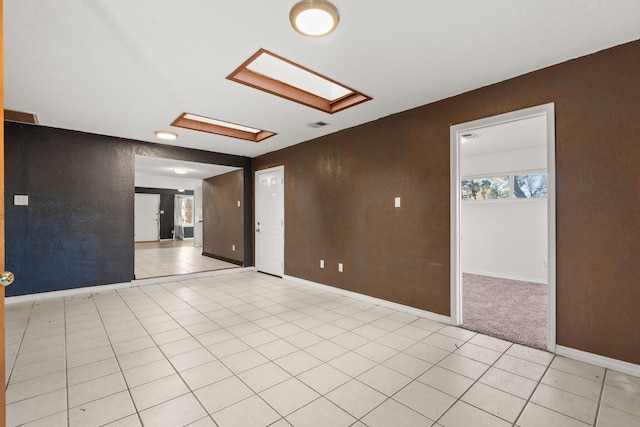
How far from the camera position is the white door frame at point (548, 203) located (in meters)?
2.64

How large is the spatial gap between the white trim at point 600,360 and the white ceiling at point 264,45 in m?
2.56

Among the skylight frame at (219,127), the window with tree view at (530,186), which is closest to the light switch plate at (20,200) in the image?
the skylight frame at (219,127)

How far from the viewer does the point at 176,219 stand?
13.9m

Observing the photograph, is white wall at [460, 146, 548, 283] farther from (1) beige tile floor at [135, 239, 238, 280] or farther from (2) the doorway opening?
(1) beige tile floor at [135, 239, 238, 280]

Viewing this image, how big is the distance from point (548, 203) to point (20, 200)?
666 centimetres

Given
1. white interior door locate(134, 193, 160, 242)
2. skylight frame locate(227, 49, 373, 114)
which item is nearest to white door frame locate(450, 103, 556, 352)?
skylight frame locate(227, 49, 373, 114)

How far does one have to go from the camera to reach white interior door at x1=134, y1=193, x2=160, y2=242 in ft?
41.0

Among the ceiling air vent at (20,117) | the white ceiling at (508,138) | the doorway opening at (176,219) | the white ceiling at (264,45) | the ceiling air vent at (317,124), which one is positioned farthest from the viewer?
the doorway opening at (176,219)

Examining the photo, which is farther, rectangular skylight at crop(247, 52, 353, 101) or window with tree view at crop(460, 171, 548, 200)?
window with tree view at crop(460, 171, 548, 200)

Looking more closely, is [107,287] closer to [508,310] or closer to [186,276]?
[186,276]

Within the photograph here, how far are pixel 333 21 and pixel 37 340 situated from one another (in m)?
3.96

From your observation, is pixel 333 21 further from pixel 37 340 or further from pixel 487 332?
pixel 37 340

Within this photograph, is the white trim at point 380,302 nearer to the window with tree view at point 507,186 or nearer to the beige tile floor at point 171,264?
the beige tile floor at point 171,264

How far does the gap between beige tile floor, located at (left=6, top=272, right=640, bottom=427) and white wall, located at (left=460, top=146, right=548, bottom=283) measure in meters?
3.08
